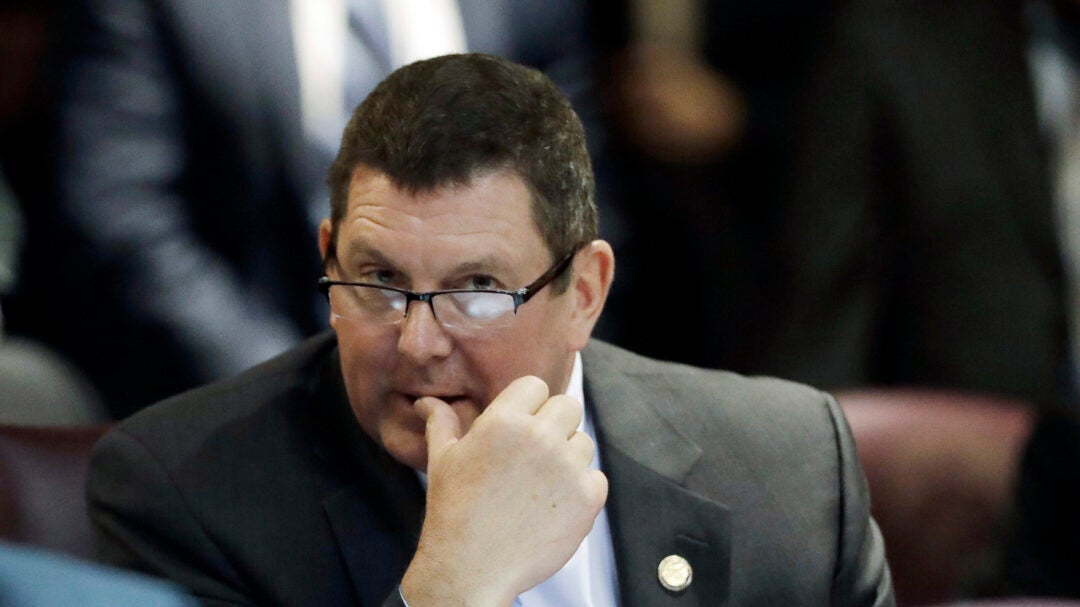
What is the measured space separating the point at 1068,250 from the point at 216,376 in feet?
6.34

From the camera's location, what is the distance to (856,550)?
219 centimetres

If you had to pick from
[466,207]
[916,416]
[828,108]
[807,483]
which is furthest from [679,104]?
[466,207]

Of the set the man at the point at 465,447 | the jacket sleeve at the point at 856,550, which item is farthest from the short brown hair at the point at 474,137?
the jacket sleeve at the point at 856,550

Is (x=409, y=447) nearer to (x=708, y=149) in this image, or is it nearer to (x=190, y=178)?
(x=190, y=178)

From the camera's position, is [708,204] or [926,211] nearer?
[926,211]

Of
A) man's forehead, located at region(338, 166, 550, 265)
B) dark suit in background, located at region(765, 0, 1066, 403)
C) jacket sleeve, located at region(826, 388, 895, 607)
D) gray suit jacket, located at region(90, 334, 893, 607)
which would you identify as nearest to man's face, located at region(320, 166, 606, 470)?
man's forehead, located at region(338, 166, 550, 265)

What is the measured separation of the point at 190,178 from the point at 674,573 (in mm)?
1421

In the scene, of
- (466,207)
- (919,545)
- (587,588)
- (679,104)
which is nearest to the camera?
(466,207)

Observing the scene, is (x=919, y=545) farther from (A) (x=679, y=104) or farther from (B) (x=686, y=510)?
(A) (x=679, y=104)

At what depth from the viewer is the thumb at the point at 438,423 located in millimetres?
1821

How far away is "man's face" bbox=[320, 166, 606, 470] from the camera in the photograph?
187 centimetres

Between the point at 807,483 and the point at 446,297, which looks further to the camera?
the point at 807,483

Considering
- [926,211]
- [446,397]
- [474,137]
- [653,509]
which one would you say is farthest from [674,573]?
[926,211]

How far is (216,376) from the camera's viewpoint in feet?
9.81
